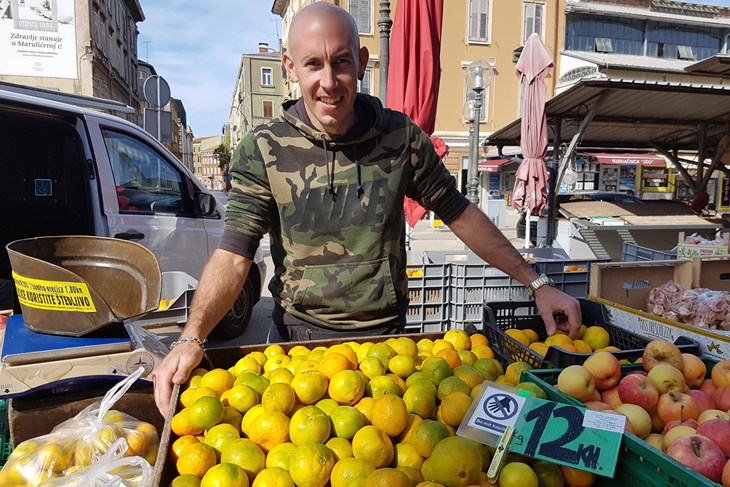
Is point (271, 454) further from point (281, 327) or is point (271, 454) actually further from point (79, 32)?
point (79, 32)

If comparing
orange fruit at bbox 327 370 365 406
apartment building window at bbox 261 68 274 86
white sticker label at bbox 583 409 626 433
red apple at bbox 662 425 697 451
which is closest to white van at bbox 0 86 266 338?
orange fruit at bbox 327 370 365 406

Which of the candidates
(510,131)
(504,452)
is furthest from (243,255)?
(510,131)

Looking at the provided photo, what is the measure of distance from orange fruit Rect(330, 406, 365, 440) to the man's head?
1105 millimetres

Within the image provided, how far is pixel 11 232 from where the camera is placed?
4.88m

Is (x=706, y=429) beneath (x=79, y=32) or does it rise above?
beneath

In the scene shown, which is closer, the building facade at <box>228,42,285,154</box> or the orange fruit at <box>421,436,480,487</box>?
the orange fruit at <box>421,436,480,487</box>

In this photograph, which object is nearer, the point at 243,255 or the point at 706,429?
the point at 706,429

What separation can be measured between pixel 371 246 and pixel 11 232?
4.45 meters

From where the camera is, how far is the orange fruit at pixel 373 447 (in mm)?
1310

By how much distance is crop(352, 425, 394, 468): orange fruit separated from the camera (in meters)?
1.31

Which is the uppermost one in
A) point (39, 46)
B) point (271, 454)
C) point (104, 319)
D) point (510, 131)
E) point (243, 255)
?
point (39, 46)

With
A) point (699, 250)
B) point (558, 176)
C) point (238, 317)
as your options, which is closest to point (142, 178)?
point (238, 317)

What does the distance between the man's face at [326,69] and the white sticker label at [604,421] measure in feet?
4.45

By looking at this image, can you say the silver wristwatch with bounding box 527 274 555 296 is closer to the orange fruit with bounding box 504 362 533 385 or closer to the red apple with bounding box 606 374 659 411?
the orange fruit with bounding box 504 362 533 385
